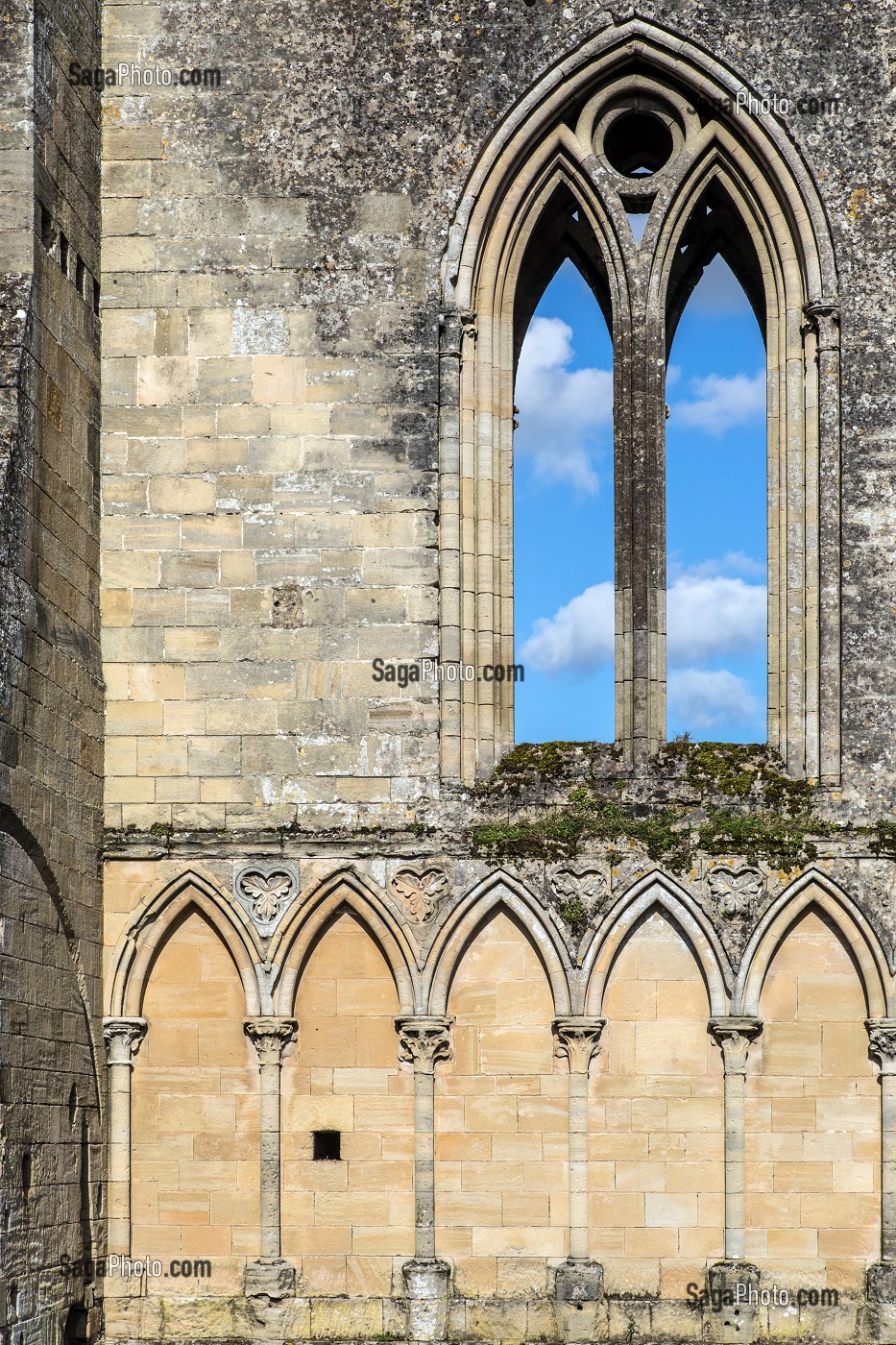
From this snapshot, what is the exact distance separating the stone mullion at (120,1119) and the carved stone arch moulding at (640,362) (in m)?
2.66

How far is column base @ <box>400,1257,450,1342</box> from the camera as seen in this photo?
11977mm

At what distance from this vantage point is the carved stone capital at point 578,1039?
40.1 ft

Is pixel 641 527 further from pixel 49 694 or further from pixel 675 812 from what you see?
pixel 49 694

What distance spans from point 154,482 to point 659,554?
3.42 meters

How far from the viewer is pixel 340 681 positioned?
41.3 ft

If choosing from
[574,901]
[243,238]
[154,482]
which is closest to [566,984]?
[574,901]

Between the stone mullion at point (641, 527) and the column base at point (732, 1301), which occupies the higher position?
the stone mullion at point (641, 527)

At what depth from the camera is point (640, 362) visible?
13.1 m

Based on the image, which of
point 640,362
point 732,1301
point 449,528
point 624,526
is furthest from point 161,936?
point 640,362

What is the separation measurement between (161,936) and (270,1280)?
7.44 ft

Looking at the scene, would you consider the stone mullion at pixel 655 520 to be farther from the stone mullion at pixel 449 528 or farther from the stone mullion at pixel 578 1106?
the stone mullion at pixel 578 1106

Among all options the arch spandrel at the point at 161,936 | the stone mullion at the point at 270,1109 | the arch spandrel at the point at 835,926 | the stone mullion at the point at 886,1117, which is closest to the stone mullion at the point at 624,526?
the arch spandrel at the point at 835,926

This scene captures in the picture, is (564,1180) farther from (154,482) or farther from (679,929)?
(154,482)

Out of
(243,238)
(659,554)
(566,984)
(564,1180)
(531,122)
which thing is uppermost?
(531,122)
